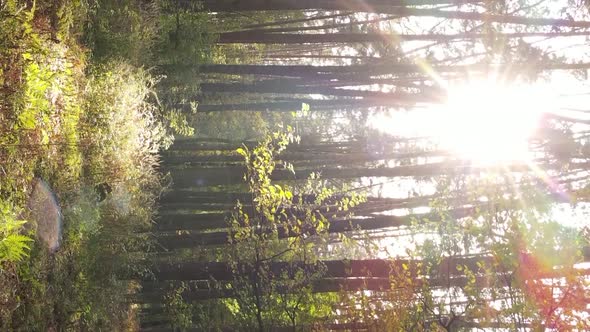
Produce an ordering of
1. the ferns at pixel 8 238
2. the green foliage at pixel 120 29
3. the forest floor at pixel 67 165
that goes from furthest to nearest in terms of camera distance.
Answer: the green foliage at pixel 120 29 → the forest floor at pixel 67 165 → the ferns at pixel 8 238

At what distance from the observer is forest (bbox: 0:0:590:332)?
514 cm

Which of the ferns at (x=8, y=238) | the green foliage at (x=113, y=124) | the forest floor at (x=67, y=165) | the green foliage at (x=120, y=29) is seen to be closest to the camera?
the ferns at (x=8, y=238)

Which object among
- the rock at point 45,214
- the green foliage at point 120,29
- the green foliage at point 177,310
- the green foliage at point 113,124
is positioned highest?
the green foliage at point 120,29

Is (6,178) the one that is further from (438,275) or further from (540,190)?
(540,190)

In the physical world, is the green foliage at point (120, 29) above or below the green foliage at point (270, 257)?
above

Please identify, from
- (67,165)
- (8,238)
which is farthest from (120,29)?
(8,238)

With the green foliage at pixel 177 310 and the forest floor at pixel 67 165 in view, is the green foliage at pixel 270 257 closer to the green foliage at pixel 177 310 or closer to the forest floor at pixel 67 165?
the forest floor at pixel 67 165

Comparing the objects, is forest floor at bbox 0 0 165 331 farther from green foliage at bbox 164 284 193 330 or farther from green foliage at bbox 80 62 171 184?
green foliage at bbox 164 284 193 330

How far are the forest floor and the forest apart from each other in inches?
0.9

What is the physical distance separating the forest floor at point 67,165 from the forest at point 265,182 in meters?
0.02

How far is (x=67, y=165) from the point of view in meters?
5.87

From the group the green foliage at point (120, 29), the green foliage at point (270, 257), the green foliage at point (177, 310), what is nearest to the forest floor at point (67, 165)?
the green foliage at point (120, 29)

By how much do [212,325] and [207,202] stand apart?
256 centimetres

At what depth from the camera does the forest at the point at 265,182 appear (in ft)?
16.9
